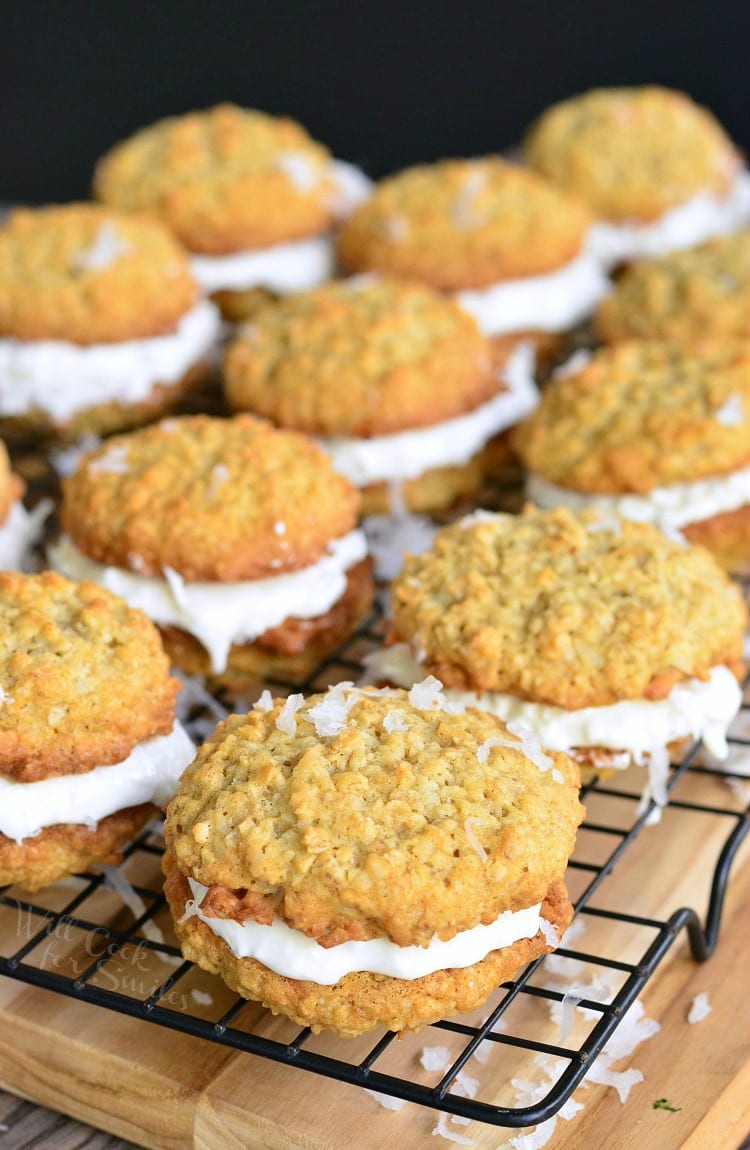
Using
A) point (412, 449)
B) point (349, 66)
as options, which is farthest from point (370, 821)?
point (349, 66)

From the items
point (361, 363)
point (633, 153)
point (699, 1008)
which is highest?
point (633, 153)

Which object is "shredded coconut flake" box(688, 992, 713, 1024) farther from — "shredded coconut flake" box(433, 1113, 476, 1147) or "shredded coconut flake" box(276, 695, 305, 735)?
"shredded coconut flake" box(276, 695, 305, 735)

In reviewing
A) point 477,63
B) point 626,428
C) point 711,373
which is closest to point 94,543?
point 626,428

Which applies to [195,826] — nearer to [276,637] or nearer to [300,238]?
[276,637]

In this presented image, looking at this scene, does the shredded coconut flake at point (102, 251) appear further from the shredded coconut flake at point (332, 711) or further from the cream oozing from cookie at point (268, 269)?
the shredded coconut flake at point (332, 711)

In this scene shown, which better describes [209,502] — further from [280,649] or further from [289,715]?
[289,715]
